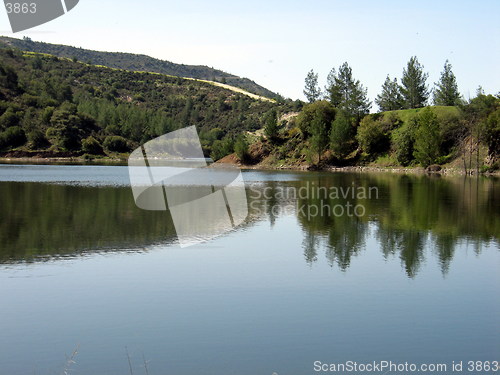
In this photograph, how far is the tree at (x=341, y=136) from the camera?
12825 centimetres

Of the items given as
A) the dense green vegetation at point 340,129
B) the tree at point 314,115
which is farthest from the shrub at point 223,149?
the tree at point 314,115

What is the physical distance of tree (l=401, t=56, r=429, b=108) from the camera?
5640 inches

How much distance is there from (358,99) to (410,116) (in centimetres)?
1843

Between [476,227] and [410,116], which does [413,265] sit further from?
[410,116]

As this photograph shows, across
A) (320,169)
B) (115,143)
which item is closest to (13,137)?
(115,143)

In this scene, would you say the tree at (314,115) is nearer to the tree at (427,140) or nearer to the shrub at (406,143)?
the shrub at (406,143)

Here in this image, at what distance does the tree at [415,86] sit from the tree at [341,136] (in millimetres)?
23264

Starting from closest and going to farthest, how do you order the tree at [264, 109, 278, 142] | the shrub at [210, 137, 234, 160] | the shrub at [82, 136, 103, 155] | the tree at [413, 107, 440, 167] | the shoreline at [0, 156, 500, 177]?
the shoreline at [0, 156, 500, 177] → the tree at [413, 107, 440, 167] → the tree at [264, 109, 278, 142] → the shrub at [210, 137, 234, 160] → the shrub at [82, 136, 103, 155]

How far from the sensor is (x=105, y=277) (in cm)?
2158

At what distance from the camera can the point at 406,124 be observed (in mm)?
124500

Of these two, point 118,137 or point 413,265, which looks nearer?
point 413,265

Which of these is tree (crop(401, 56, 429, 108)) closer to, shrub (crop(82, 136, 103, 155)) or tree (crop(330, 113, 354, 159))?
tree (crop(330, 113, 354, 159))

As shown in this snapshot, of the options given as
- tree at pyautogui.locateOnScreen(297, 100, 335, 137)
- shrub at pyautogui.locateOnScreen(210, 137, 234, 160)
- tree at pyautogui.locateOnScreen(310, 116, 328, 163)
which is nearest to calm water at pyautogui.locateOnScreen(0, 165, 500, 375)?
tree at pyautogui.locateOnScreen(310, 116, 328, 163)

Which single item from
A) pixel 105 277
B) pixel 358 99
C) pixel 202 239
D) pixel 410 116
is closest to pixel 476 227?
pixel 202 239
